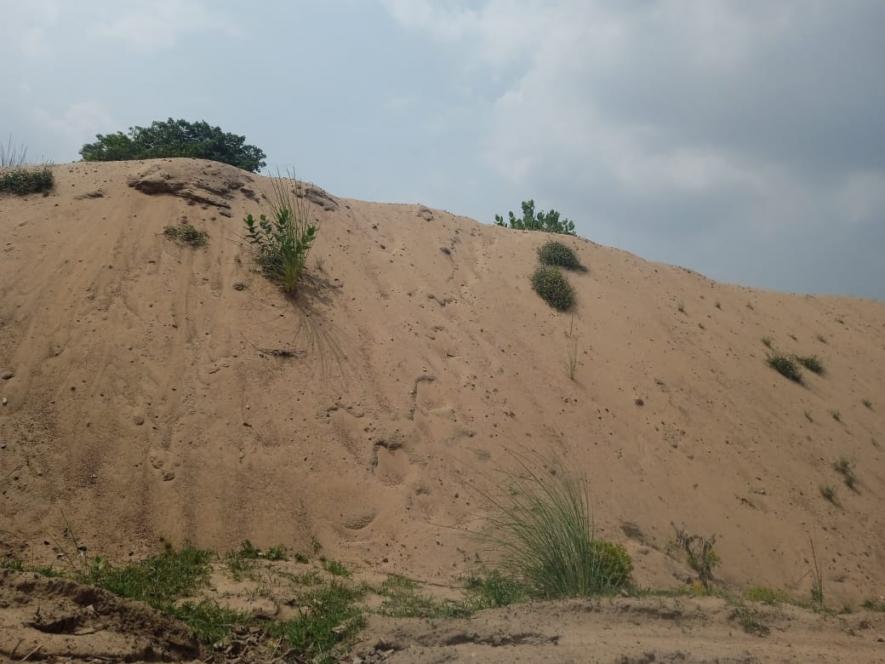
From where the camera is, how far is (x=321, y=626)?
13.6 ft

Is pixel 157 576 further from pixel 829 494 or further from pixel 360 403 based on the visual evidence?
pixel 829 494

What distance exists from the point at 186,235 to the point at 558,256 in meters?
7.64

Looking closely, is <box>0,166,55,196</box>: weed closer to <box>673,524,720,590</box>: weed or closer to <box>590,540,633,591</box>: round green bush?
<box>590,540,633,591</box>: round green bush

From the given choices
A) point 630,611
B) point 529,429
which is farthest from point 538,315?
point 630,611

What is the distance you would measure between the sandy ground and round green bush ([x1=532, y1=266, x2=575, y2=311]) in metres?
0.29

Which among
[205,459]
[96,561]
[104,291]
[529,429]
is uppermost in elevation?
[104,291]

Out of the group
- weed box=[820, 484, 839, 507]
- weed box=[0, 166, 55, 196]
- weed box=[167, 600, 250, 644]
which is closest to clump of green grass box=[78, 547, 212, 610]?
weed box=[167, 600, 250, 644]

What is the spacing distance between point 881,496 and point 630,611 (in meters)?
8.57

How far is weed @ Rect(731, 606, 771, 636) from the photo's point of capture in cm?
379

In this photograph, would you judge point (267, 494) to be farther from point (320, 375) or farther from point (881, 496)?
point (881, 496)

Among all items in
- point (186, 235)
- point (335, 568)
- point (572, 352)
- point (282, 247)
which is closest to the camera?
point (335, 568)

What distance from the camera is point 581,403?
9430mm

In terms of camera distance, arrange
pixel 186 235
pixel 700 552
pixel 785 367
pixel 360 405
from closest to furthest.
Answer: pixel 700 552
pixel 360 405
pixel 186 235
pixel 785 367

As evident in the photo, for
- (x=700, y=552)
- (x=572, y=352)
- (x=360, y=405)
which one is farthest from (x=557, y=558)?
(x=572, y=352)
